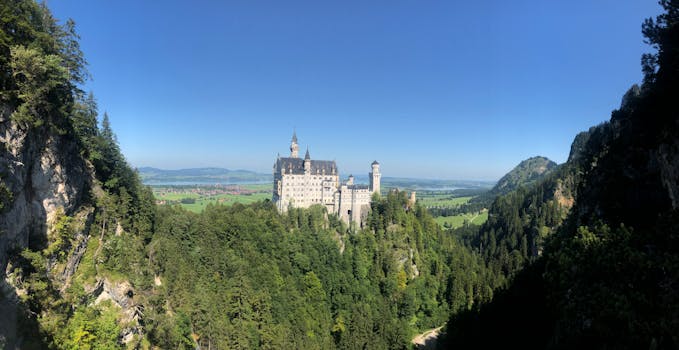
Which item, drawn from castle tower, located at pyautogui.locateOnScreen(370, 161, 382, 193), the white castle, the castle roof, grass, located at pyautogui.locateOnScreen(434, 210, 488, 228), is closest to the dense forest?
the white castle

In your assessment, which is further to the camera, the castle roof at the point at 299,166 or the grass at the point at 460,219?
the grass at the point at 460,219

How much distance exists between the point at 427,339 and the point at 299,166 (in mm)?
50091

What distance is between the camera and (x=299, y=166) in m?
90.2

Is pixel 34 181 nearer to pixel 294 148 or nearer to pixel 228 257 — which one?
pixel 228 257

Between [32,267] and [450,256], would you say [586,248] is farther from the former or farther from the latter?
[450,256]

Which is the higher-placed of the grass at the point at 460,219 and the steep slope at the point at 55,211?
the steep slope at the point at 55,211

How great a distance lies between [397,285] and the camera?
3029 inches

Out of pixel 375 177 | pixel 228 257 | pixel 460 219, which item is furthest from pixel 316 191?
pixel 460 219

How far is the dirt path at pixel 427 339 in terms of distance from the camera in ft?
215

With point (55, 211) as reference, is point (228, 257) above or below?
below

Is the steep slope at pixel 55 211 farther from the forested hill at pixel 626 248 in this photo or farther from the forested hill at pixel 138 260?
the forested hill at pixel 626 248

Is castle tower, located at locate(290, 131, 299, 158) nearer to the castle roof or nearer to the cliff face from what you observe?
the castle roof

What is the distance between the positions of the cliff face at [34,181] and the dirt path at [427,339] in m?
60.1

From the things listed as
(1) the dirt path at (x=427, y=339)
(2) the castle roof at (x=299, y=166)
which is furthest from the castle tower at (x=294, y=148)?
(1) the dirt path at (x=427, y=339)
